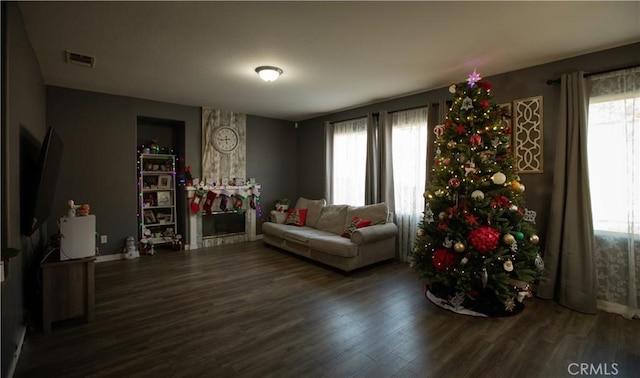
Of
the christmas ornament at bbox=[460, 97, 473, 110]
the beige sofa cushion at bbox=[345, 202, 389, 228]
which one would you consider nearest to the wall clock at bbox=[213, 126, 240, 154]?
the beige sofa cushion at bbox=[345, 202, 389, 228]

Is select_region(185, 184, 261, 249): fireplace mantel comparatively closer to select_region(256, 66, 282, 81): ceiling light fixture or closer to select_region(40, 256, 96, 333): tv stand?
select_region(40, 256, 96, 333): tv stand

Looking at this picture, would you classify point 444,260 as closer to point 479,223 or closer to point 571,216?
point 479,223

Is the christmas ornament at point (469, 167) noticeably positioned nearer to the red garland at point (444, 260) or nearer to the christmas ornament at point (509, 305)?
the red garland at point (444, 260)

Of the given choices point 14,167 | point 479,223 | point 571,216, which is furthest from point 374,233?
point 14,167

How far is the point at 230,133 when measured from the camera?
590 centimetres

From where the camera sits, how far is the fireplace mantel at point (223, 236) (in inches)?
216

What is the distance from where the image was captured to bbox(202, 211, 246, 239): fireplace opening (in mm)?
5773

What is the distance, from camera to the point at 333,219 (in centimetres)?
516

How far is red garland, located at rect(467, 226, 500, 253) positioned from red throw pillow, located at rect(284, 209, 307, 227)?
3.26 m

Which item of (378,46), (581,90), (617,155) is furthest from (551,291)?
(378,46)

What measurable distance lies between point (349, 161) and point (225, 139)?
2.43 metres

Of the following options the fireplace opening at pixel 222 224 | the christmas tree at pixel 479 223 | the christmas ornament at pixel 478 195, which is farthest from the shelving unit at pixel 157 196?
the christmas ornament at pixel 478 195

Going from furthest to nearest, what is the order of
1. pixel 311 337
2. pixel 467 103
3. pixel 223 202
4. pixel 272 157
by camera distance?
pixel 272 157 < pixel 223 202 < pixel 467 103 < pixel 311 337
